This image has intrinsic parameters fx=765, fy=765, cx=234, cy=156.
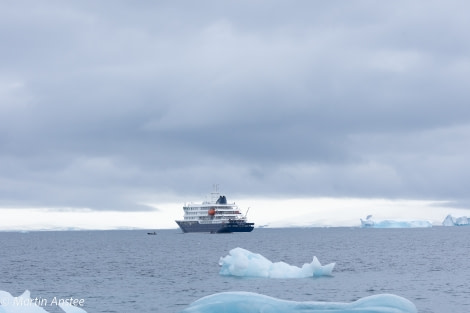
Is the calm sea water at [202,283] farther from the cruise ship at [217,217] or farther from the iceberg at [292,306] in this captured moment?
the cruise ship at [217,217]

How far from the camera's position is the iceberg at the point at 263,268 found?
5178 cm

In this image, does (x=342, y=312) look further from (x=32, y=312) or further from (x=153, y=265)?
(x=153, y=265)

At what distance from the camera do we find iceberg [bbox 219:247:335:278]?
170ft

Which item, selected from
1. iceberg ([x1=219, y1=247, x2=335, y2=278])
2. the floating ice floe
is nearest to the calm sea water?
iceberg ([x1=219, y1=247, x2=335, y2=278])

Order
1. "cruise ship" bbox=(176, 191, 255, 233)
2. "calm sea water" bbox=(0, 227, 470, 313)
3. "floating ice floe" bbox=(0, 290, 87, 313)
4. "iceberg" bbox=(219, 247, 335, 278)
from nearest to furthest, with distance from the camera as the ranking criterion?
"floating ice floe" bbox=(0, 290, 87, 313) < "calm sea water" bbox=(0, 227, 470, 313) < "iceberg" bbox=(219, 247, 335, 278) < "cruise ship" bbox=(176, 191, 255, 233)

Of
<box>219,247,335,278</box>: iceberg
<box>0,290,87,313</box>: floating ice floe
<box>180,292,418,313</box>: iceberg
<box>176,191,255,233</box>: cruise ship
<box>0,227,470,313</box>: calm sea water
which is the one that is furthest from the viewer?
<box>176,191,255,233</box>: cruise ship

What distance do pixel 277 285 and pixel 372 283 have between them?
6231mm

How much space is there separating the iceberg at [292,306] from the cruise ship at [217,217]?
12697 cm

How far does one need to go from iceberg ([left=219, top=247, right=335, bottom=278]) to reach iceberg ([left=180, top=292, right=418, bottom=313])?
24.5 m

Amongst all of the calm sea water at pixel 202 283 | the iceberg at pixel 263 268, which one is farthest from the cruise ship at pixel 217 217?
the iceberg at pixel 263 268

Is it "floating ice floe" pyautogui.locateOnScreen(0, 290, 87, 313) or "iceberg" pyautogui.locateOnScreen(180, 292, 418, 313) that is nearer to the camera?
"floating ice floe" pyautogui.locateOnScreen(0, 290, 87, 313)

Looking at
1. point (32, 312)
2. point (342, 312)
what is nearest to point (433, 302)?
point (342, 312)

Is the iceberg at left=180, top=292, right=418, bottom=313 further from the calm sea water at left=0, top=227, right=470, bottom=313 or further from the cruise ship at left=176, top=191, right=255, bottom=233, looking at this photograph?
the cruise ship at left=176, top=191, right=255, bottom=233

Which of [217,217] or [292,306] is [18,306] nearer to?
[292,306]
